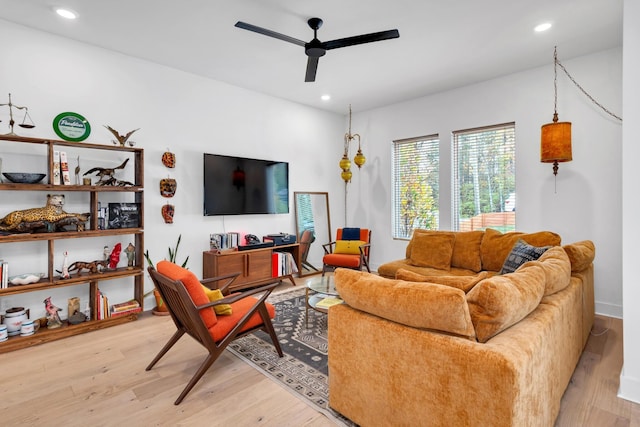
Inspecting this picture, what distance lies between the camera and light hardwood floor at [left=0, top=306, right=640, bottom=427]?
2000mm

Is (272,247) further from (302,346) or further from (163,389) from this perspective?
(163,389)

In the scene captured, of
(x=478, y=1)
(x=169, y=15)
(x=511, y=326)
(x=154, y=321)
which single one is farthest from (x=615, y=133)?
(x=154, y=321)

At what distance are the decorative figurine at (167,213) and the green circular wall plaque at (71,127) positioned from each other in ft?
3.57

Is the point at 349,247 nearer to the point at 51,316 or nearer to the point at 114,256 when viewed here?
the point at 114,256

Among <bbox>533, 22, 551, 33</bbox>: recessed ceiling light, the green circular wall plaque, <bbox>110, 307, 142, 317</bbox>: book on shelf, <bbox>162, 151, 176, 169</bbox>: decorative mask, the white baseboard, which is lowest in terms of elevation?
the white baseboard

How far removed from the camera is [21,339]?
2.94 meters

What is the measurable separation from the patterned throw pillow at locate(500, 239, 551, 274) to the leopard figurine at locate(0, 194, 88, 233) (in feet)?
13.4

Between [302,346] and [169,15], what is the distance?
10.4 feet

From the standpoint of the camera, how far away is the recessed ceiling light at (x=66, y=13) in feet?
9.52

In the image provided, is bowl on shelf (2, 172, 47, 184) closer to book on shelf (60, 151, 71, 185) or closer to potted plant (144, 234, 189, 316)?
book on shelf (60, 151, 71, 185)

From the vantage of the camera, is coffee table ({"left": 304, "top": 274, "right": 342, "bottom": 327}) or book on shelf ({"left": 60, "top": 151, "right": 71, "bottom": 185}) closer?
coffee table ({"left": 304, "top": 274, "right": 342, "bottom": 327})

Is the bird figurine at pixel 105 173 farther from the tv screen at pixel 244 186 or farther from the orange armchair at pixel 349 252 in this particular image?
the orange armchair at pixel 349 252

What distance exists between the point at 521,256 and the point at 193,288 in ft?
9.19

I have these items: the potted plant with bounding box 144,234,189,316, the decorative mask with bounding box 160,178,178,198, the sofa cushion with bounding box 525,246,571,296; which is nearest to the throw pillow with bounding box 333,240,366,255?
the potted plant with bounding box 144,234,189,316
